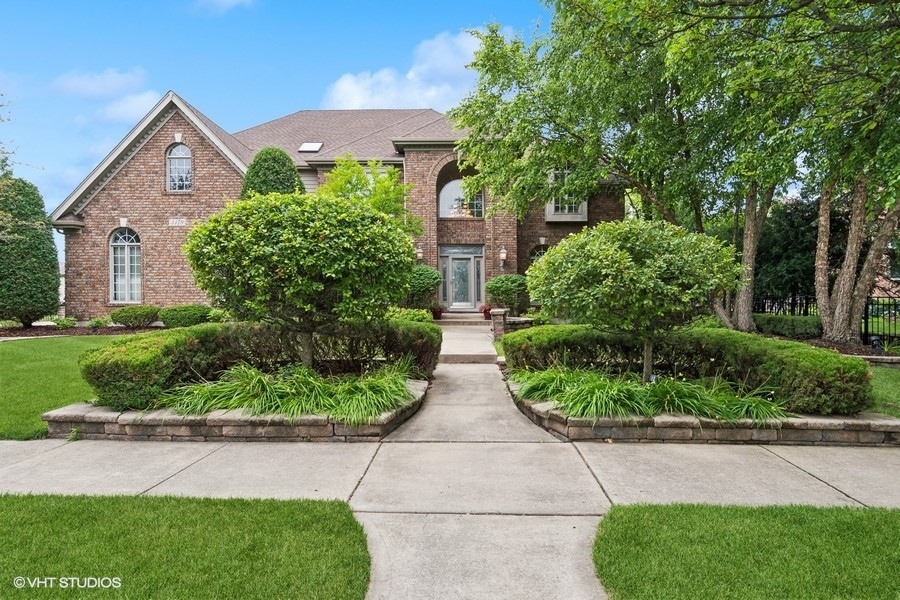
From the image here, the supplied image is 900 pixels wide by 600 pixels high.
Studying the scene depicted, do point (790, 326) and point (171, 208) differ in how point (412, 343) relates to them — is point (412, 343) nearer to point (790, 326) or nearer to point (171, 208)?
point (790, 326)

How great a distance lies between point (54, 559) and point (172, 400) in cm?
268

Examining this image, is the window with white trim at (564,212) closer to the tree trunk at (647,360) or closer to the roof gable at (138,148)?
Answer: the roof gable at (138,148)

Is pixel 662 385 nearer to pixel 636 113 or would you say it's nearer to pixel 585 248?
pixel 585 248

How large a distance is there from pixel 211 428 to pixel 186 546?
2284mm

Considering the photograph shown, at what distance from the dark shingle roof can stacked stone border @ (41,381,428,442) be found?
568 inches

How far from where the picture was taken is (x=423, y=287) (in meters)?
15.2

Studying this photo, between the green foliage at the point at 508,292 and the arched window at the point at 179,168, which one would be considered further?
the arched window at the point at 179,168

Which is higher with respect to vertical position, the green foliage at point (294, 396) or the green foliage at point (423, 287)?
the green foliage at point (423, 287)

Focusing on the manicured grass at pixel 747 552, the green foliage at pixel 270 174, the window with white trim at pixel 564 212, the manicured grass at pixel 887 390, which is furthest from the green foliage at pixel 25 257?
the manicured grass at pixel 887 390

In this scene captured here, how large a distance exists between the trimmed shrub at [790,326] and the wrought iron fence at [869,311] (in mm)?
745

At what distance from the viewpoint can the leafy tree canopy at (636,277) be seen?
4988mm

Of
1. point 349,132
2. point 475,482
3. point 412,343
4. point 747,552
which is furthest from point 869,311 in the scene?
point 349,132

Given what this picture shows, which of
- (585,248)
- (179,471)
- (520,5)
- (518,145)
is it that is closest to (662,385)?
(585,248)

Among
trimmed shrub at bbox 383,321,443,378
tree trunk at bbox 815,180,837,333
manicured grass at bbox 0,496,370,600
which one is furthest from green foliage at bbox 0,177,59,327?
tree trunk at bbox 815,180,837,333
